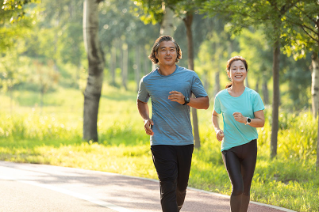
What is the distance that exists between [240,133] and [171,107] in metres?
0.88

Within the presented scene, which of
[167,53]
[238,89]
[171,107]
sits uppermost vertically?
[167,53]

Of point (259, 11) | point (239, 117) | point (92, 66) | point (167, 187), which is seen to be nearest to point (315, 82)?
point (259, 11)

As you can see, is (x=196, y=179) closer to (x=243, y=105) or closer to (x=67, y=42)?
(x=243, y=105)

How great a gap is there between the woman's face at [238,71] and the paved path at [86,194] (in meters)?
1.85

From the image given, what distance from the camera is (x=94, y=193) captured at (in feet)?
19.9

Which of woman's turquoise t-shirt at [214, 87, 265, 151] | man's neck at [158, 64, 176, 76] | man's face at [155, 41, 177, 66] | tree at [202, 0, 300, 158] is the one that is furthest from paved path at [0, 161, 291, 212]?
tree at [202, 0, 300, 158]

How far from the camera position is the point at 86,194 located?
5.99 m

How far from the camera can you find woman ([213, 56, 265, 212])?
13.7 feet

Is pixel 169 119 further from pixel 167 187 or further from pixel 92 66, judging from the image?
pixel 92 66

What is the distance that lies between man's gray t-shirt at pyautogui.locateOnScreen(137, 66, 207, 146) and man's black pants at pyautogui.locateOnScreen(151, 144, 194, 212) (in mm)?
68

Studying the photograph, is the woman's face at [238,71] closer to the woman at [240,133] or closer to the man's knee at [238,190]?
the woman at [240,133]

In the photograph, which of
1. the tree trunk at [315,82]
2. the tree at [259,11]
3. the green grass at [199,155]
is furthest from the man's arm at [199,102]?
the tree trunk at [315,82]

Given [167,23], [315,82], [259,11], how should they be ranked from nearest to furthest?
[259,11]
[167,23]
[315,82]

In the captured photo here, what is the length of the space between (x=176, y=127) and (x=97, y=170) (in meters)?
4.51
